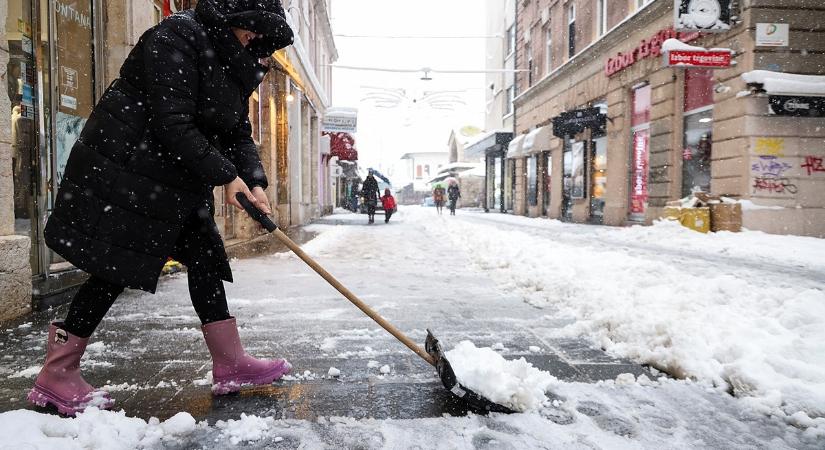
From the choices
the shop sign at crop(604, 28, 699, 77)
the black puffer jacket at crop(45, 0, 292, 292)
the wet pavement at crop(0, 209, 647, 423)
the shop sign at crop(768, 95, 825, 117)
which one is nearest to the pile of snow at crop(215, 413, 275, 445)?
the wet pavement at crop(0, 209, 647, 423)

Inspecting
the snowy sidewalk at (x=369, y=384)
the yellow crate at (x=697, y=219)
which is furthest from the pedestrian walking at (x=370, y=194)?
the snowy sidewalk at (x=369, y=384)

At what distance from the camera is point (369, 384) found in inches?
99.4

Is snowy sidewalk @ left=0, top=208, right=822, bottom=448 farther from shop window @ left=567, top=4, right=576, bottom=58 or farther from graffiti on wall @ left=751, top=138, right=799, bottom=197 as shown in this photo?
shop window @ left=567, top=4, right=576, bottom=58

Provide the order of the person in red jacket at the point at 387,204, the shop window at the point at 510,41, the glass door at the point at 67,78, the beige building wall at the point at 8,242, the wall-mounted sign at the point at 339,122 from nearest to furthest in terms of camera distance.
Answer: the beige building wall at the point at 8,242 < the glass door at the point at 67,78 < the person in red jacket at the point at 387,204 < the wall-mounted sign at the point at 339,122 < the shop window at the point at 510,41

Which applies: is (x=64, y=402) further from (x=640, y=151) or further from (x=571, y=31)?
(x=571, y=31)

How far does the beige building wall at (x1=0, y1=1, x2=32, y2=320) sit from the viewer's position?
11.8 feet

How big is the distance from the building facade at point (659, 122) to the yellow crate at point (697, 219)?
770 mm

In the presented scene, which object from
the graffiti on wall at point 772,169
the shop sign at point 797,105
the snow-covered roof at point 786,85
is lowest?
the graffiti on wall at point 772,169

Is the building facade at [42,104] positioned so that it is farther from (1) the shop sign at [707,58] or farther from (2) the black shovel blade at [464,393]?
(1) the shop sign at [707,58]

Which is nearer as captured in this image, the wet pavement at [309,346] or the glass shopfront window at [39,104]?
the wet pavement at [309,346]

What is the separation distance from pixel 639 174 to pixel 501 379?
14.6 meters

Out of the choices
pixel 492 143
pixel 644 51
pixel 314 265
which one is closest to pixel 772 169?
pixel 644 51

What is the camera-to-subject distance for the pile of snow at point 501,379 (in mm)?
2168

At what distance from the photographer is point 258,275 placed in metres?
5.93
